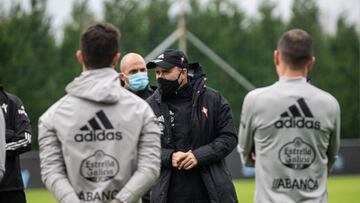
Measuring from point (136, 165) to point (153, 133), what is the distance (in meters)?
0.24

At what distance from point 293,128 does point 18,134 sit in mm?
3508

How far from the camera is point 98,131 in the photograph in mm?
6098

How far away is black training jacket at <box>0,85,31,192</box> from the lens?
8914mm

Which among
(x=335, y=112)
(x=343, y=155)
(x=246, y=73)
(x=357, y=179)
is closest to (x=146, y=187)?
(x=335, y=112)

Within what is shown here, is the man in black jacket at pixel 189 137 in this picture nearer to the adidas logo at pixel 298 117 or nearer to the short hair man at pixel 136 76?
the short hair man at pixel 136 76

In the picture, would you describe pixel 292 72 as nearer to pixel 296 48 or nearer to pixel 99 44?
pixel 296 48

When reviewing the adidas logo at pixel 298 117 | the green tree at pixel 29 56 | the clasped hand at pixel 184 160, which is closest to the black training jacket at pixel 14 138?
the clasped hand at pixel 184 160

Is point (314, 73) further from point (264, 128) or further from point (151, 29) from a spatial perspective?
point (264, 128)

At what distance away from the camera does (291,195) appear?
639 cm

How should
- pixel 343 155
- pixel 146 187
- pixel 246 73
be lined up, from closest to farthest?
pixel 146 187 → pixel 343 155 → pixel 246 73

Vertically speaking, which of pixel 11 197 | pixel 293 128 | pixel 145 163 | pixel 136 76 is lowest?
pixel 11 197

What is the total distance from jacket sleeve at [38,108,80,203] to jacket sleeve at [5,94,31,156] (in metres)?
2.78

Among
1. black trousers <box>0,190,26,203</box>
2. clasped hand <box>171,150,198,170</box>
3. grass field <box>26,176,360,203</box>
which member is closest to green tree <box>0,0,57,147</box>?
grass field <box>26,176,360,203</box>

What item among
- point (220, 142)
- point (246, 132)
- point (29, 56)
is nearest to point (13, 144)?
point (220, 142)
